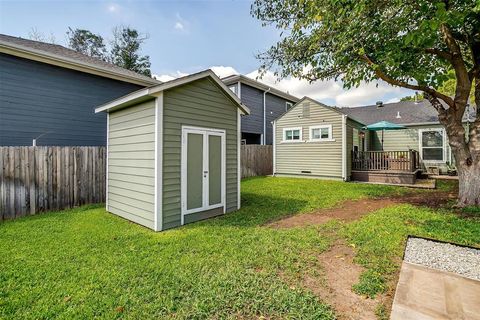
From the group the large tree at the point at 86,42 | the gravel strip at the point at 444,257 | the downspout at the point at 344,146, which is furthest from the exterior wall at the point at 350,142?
the large tree at the point at 86,42

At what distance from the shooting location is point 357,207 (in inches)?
266

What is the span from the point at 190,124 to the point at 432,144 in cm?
1499

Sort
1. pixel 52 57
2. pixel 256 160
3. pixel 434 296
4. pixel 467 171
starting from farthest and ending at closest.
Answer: pixel 256 160, pixel 52 57, pixel 467 171, pixel 434 296

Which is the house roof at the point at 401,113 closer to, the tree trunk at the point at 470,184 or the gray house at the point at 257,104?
the gray house at the point at 257,104

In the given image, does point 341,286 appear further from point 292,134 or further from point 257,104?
point 257,104

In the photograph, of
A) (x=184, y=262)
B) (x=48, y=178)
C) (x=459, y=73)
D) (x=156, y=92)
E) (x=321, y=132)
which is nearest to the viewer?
(x=184, y=262)

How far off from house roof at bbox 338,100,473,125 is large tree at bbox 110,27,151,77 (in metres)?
19.6

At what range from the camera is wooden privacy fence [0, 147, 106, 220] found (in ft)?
18.6

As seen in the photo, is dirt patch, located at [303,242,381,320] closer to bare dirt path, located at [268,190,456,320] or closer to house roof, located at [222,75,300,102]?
bare dirt path, located at [268,190,456,320]

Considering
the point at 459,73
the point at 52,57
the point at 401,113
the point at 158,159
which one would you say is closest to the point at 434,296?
the point at 158,159

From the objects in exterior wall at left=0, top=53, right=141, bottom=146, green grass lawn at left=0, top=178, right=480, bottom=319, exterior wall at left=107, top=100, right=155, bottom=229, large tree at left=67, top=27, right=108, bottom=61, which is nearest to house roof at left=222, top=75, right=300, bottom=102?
exterior wall at left=0, top=53, right=141, bottom=146

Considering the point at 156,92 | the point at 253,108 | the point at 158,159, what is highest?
the point at 253,108

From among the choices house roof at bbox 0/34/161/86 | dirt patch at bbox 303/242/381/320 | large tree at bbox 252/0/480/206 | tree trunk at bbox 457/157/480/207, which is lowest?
dirt patch at bbox 303/242/381/320

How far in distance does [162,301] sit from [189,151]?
3341 mm
